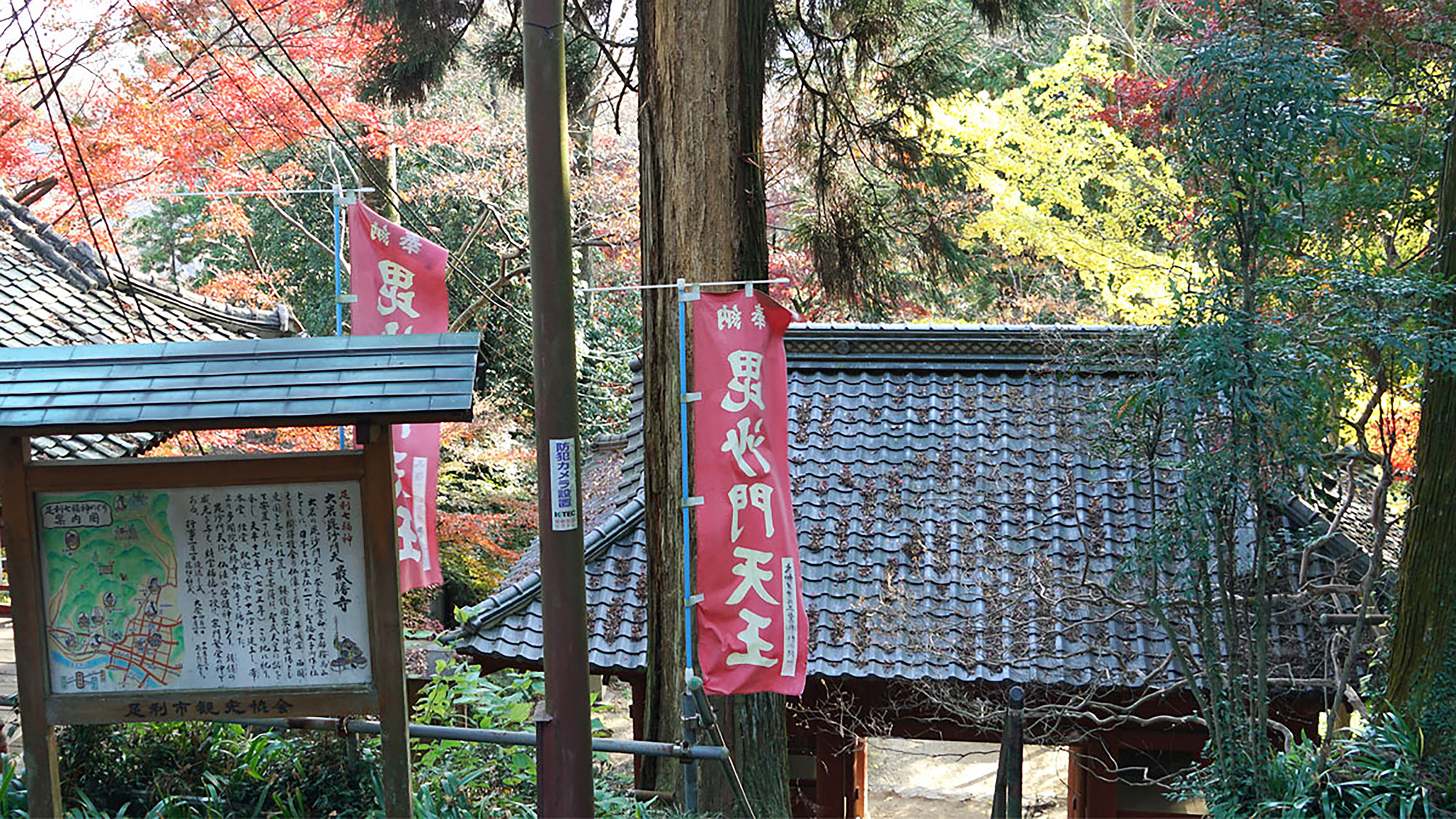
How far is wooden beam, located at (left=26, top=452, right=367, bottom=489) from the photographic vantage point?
180 inches

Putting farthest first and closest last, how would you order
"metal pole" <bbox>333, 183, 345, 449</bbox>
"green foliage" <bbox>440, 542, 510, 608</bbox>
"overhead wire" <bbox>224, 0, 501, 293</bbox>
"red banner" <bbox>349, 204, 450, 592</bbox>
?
1. "green foliage" <bbox>440, 542, 510, 608</bbox>
2. "red banner" <bbox>349, 204, 450, 592</bbox>
3. "metal pole" <bbox>333, 183, 345, 449</bbox>
4. "overhead wire" <bbox>224, 0, 501, 293</bbox>

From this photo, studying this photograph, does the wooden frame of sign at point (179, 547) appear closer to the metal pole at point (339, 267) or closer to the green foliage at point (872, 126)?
the metal pole at point (339, 267)

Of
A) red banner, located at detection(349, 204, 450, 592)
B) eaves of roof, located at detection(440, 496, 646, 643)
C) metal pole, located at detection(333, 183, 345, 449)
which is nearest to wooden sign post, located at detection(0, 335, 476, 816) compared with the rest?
metal pole, located at detection(333, 183, 345, 449)

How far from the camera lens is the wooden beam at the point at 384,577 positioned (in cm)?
462

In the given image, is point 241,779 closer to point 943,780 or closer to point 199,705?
point 199,705

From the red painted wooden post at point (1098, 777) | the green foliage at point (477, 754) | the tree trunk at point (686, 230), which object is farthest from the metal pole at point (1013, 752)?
the green foliage at point (477, 754)

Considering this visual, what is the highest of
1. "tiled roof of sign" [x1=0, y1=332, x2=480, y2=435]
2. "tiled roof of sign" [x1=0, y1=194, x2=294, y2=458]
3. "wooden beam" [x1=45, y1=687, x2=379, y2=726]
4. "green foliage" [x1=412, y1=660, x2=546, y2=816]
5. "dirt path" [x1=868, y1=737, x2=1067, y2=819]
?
"tiled roof of sign" [x1=0, y1=194, x2=294, y2=458]

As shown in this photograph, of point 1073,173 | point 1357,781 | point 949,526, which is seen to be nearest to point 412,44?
point 949,526

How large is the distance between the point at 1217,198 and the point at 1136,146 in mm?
12432

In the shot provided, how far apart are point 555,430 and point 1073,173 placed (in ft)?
44.3

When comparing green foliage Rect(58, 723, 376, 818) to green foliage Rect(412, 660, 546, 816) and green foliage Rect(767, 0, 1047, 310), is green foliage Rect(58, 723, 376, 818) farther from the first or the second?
green foliage Rect(767, 0, 1047, 310)

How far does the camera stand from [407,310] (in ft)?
25.2

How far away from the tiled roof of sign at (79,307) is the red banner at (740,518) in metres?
5.69

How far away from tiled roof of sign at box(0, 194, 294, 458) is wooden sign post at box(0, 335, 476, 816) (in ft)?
15.8
